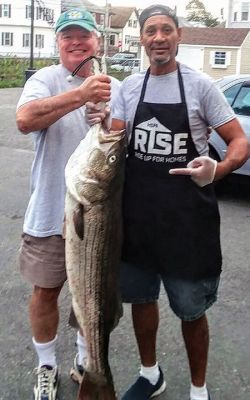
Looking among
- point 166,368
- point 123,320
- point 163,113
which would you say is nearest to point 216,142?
point 123,320

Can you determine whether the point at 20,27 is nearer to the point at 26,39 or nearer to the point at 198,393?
the point at 26,39

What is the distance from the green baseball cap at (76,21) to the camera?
8.43ft

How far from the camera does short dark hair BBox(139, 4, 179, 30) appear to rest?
2.48 meters

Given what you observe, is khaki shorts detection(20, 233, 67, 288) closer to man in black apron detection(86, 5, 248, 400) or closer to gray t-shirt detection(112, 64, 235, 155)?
man in black apron detection(86, 5, 248, 400)

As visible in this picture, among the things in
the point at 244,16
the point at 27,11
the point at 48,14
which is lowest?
the point at 244,16

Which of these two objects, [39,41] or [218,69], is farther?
[39,41]

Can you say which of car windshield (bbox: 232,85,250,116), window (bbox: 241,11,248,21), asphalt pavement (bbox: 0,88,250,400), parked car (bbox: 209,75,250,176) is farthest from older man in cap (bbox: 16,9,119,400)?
window (bbox: 241,11,248,21)

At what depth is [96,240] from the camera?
7.66ft

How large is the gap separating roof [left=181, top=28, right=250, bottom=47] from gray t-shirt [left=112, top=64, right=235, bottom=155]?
37082mm

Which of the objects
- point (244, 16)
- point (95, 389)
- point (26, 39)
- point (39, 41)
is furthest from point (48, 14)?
point (95, 389)

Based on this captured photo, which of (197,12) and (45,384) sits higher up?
(197,12)

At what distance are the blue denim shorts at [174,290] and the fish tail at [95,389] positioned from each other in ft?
1.48

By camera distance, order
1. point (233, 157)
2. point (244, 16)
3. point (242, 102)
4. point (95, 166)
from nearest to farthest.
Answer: point (95, 166) → point (233, 157) → point (242, 102) → point (244, 16)

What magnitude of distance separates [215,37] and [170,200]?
39.4 meters
